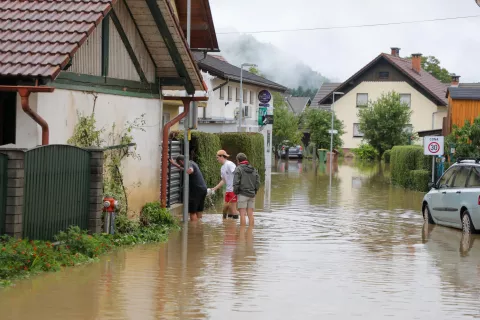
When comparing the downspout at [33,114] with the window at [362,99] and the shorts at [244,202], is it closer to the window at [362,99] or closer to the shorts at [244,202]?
the shorts at [244,202]

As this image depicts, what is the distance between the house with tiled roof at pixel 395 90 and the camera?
276 ft

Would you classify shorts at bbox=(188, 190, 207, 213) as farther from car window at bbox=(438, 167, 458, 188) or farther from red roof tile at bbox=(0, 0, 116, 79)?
red roof tile at bbox=(0, 0, 116, 79)

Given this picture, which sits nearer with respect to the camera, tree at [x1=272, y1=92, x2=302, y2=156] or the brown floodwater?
the brown floodwater

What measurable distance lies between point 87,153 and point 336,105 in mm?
77056

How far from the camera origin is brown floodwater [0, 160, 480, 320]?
9.75m

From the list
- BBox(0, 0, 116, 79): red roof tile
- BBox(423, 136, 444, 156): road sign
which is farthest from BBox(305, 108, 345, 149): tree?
BBox(0, 0, 116, 79): red roof tile

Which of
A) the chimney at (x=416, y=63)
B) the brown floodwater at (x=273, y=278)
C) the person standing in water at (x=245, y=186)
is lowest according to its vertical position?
the brown floodwater at (x=273, y=278)

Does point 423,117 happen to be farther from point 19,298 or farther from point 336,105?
point 19,298

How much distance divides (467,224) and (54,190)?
9436 millimetres

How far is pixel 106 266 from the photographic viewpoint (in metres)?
12.7

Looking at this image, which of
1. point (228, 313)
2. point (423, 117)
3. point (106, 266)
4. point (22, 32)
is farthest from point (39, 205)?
point (423, 117)

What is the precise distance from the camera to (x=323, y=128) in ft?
278

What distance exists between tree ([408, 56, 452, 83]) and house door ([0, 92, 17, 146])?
11315 cm

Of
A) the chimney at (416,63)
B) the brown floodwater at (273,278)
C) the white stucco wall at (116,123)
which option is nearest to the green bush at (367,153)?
the chimney at (416,63)
